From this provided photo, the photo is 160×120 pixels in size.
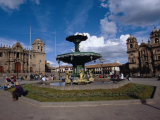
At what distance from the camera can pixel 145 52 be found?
176ft

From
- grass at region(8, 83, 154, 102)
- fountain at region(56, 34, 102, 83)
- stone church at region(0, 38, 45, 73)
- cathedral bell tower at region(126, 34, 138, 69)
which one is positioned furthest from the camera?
cathedral bell tower at region(126, 34, 138, 69)

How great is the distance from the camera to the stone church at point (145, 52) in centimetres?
4981

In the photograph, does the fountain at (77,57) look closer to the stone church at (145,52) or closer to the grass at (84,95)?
the grass at (84,95)

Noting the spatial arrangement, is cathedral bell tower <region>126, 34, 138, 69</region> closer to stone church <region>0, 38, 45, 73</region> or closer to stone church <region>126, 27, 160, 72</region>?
stone church <region>126, 27, 160, 72</region>

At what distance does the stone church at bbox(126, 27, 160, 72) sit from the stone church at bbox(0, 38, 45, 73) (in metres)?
41.5

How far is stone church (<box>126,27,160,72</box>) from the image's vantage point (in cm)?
4981

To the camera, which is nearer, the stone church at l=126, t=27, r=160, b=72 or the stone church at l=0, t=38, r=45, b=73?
the stone church at l=0, t=38, r=45, b=73

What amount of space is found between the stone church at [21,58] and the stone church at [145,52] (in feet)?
136

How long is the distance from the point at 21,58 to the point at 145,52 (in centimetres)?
5281

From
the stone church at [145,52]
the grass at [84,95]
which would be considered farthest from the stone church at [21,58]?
the stone church at [145,52]

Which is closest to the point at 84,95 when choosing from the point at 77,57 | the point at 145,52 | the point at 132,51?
the point at 77,57

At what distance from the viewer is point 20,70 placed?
45.1 meters

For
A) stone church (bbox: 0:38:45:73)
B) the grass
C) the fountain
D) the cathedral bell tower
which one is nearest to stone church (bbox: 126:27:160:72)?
the cathedral bell tower

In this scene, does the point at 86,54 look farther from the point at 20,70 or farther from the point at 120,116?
the point at 20,70
